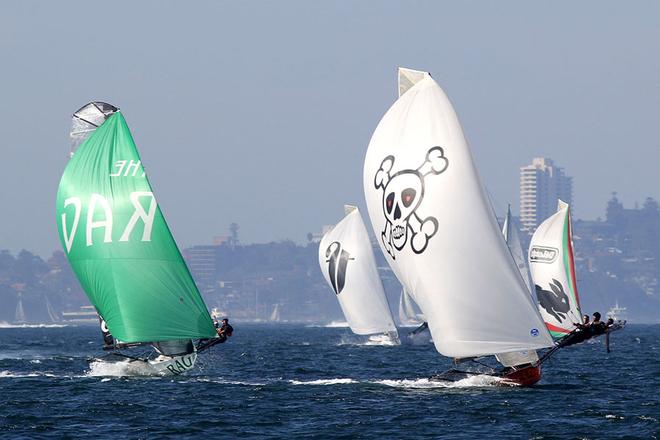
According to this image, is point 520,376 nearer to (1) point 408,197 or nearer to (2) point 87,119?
(1) point 408,197

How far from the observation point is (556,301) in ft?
215

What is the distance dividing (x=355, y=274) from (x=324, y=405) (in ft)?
139

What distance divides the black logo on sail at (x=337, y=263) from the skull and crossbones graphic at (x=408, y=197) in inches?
1689

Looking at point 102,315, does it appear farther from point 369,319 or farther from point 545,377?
point 369,319

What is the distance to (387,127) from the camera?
36719 millimetres

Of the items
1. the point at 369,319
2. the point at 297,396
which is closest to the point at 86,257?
the point at 297,396

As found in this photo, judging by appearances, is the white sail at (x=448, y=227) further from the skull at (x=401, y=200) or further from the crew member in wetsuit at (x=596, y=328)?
the crew member in wetsuit at (x=596, y=328)

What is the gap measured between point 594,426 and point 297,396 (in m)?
10.7

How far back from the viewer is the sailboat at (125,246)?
144 feet

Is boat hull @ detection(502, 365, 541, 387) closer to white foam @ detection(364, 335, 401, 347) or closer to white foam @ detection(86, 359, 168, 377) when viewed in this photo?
white foam @ detection(86, 359, 168, 377)

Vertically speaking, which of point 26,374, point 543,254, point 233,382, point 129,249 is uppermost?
point 129,249

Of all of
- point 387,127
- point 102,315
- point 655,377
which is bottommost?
point 655,377

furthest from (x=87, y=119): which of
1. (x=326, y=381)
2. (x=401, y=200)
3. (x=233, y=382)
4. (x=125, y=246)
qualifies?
(x=401, y=200)

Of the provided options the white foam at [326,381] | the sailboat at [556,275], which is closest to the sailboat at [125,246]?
the white foam at [326,381]
